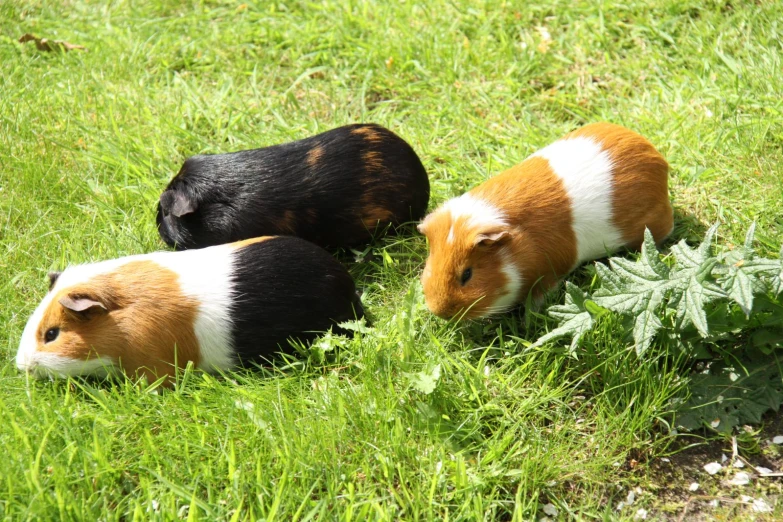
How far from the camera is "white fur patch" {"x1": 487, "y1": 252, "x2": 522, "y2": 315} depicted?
3.44m

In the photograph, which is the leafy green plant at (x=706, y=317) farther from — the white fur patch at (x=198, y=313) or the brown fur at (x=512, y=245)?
the white fur patch at (x=198, y=313)

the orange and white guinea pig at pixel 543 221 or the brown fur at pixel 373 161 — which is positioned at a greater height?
the brown fur at pixel 373 161

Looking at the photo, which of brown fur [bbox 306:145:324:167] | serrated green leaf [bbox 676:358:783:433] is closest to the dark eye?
brown fur [bbox 306:145:324:167]

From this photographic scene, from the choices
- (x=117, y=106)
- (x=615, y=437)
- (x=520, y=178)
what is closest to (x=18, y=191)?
(x=117, y=106)

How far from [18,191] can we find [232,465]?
2507 mm

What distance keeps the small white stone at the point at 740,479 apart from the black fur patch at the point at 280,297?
1.76m

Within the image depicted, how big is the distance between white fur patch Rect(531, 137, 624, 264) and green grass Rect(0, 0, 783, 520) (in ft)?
1.08

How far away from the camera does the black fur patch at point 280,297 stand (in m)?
3.40

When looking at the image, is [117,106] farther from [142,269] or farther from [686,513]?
[686,513]

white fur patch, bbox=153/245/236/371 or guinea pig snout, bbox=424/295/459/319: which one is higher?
white fur patch, bbox=153/245/236/371

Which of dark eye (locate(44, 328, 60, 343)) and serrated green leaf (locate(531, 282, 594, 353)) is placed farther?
dark eye (locate(44, 328, 60, 343))

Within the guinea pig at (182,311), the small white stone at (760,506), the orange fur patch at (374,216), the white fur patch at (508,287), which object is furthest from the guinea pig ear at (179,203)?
the small white stone at (760,506)

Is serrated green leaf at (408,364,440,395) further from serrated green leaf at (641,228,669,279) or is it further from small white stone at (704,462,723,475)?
small white stone at (704,462,723,475)

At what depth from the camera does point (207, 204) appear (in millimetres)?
3902
